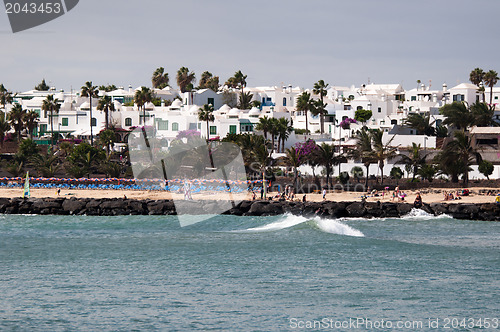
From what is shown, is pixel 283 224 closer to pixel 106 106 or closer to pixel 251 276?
pixel 251 276

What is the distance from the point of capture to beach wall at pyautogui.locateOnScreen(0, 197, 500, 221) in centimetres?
4928

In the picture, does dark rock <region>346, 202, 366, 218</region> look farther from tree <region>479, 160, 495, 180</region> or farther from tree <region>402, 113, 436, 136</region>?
tree <region>402, 113, 436, 136</region>

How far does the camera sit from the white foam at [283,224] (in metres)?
44.8

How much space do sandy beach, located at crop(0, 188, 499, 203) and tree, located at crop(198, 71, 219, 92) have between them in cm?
6309

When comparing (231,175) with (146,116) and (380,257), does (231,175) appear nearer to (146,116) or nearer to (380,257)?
(380,257)

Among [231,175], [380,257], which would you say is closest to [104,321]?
[380,257]

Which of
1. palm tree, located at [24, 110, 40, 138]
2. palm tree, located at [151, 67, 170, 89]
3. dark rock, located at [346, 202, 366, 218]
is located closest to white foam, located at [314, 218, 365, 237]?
dark rock, located at [346, 202, 366, 218]

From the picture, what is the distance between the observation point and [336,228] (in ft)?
145

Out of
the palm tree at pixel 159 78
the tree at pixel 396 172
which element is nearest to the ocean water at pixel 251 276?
the tree at pixel 396 172

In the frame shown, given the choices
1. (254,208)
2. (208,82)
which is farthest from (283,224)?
(208,82)

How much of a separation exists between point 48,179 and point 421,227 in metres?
34.2

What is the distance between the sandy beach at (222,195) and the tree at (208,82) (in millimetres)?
63092

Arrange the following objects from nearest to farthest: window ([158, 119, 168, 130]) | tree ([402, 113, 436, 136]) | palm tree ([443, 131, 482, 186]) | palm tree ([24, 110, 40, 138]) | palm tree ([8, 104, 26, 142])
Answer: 1. palm tree ([443, 131, 482, 186])
2. tree ([402, 113, 436, 136])
3. window ([158, 119, 168, 130])
4. palm tree ([8, 104, 26, 142])
5. palm tree ([24, 110, 40, 138])

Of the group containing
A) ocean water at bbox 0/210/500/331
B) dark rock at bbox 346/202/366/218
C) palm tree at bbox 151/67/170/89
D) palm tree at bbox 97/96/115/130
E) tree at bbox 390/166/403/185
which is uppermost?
palm tree at bbox 151/67/170/89
